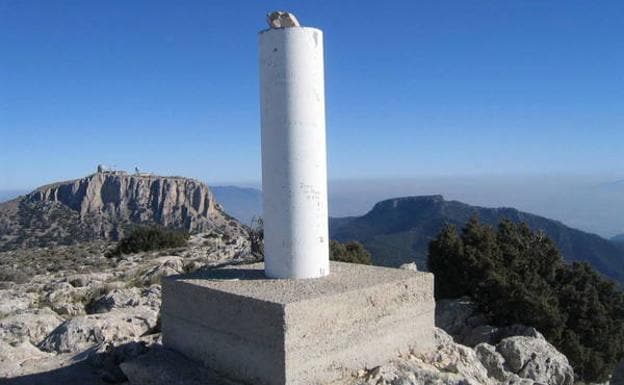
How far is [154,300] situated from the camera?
1478 centimetres

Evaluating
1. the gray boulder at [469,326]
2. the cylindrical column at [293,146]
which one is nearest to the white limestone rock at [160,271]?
the gray boulder at [469,326]

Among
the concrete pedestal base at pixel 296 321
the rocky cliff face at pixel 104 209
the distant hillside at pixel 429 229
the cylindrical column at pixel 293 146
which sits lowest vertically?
the distant hillside at pixel 429 229

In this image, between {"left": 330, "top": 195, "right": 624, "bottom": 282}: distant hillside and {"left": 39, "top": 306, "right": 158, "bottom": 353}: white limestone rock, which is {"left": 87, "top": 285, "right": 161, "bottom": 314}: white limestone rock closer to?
{"left": 39, "top": 306, "right": 158, "bottom": 353}: white limestone rock

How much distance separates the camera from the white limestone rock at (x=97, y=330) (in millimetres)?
11094

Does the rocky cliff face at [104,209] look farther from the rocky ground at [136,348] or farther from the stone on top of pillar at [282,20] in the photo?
the stone on top of pillar at [282,20]

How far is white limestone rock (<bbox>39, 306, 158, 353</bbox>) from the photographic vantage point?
11.1 metres

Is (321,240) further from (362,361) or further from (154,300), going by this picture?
(154,300)

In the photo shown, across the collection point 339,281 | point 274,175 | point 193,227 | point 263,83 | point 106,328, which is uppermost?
point 263,83

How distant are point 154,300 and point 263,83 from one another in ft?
28.1

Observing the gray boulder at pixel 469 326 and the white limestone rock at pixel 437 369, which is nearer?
the white limestone rock at pixel 437 369

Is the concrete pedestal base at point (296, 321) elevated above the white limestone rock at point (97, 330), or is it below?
above

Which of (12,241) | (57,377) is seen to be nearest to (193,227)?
(12,241)

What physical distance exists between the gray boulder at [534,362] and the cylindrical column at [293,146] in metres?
5.75

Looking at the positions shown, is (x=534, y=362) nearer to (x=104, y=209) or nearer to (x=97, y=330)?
(x=97, y=330)
